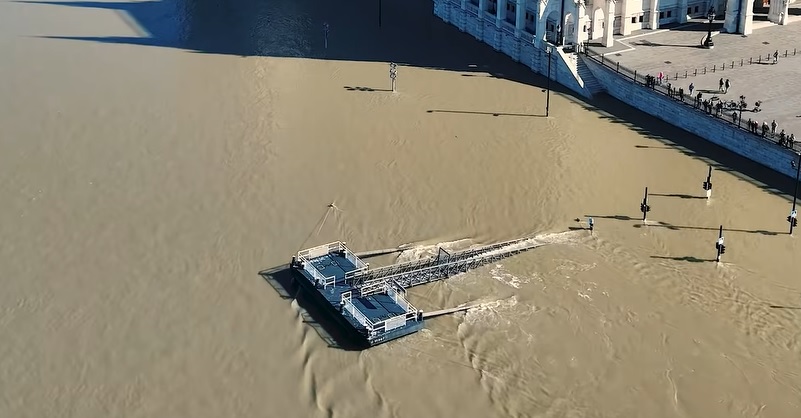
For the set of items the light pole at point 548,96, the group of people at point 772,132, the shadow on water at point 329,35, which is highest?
the shadow on water at point 329,35

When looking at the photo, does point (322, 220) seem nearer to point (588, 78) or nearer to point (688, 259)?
point (688, 259)

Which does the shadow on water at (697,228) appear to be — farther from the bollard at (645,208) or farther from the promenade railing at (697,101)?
the promenade railing at (697,101)

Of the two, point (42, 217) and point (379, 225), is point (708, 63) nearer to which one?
point (379, 225)

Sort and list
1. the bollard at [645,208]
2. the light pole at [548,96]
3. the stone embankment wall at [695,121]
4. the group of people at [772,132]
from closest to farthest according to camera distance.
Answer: the bollard at [645,208] → the group of people at [772,132] → the stone embankment wall at [695,121] → the light pole at [548,96]

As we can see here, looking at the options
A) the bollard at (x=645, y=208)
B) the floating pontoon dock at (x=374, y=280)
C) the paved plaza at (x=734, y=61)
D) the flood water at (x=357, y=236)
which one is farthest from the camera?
the paved plaza at (x=734, y=61)

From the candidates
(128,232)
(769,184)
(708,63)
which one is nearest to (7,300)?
(128,232)

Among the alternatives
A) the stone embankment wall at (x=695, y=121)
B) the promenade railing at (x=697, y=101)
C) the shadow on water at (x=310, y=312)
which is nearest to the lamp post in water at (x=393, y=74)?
the stone embankment wall at (x=695, y=121)
